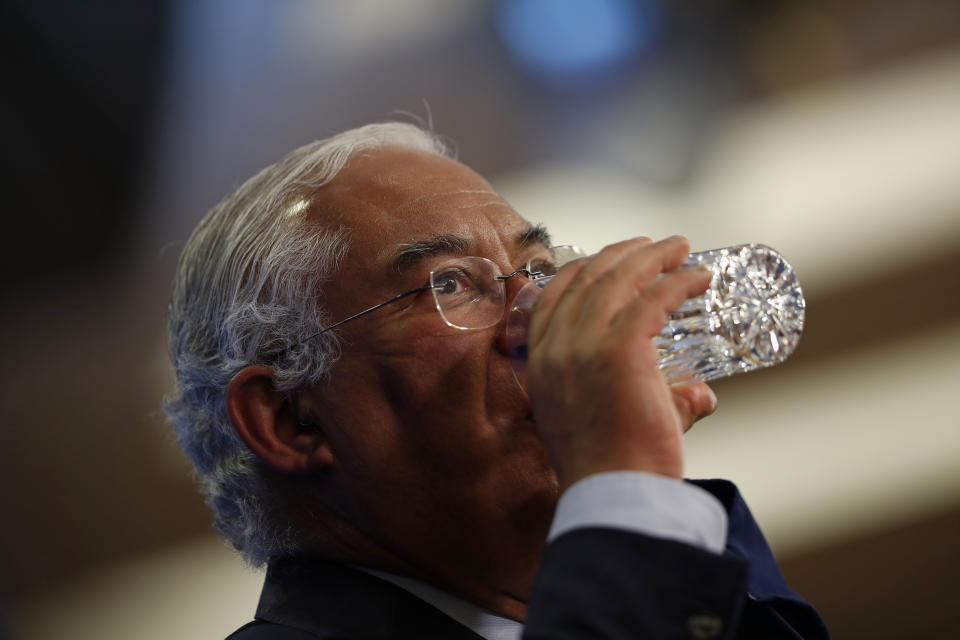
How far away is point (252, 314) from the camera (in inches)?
55.2

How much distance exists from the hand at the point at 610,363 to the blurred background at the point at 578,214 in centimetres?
179

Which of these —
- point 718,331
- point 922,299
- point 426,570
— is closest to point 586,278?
point 718,331

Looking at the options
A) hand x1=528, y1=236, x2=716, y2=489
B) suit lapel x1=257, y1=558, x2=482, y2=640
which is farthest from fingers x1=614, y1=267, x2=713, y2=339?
suit lapel x1=257, y1=558, x2=482, y2=640

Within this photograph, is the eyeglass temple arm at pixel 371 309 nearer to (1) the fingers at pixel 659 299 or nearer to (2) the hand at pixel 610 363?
(2) the hand at pixel 610 363

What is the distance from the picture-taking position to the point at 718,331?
1.17m

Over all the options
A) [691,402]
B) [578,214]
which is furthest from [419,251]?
[578,214]

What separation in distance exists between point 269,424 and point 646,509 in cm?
69

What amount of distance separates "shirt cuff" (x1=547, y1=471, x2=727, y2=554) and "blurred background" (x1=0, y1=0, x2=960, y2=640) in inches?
76.2

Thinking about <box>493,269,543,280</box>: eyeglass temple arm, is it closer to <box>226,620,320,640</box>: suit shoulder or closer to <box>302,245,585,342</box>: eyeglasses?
<box>302,245,585,342</box>: eyeglasses

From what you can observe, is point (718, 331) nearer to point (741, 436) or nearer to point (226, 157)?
point (741, 436)

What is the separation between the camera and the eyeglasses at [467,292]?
1.29 m

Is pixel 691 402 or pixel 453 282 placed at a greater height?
pixel 453 282

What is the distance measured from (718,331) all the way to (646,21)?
6.75ft

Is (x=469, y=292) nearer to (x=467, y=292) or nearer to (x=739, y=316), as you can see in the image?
(x=467, y=292)
